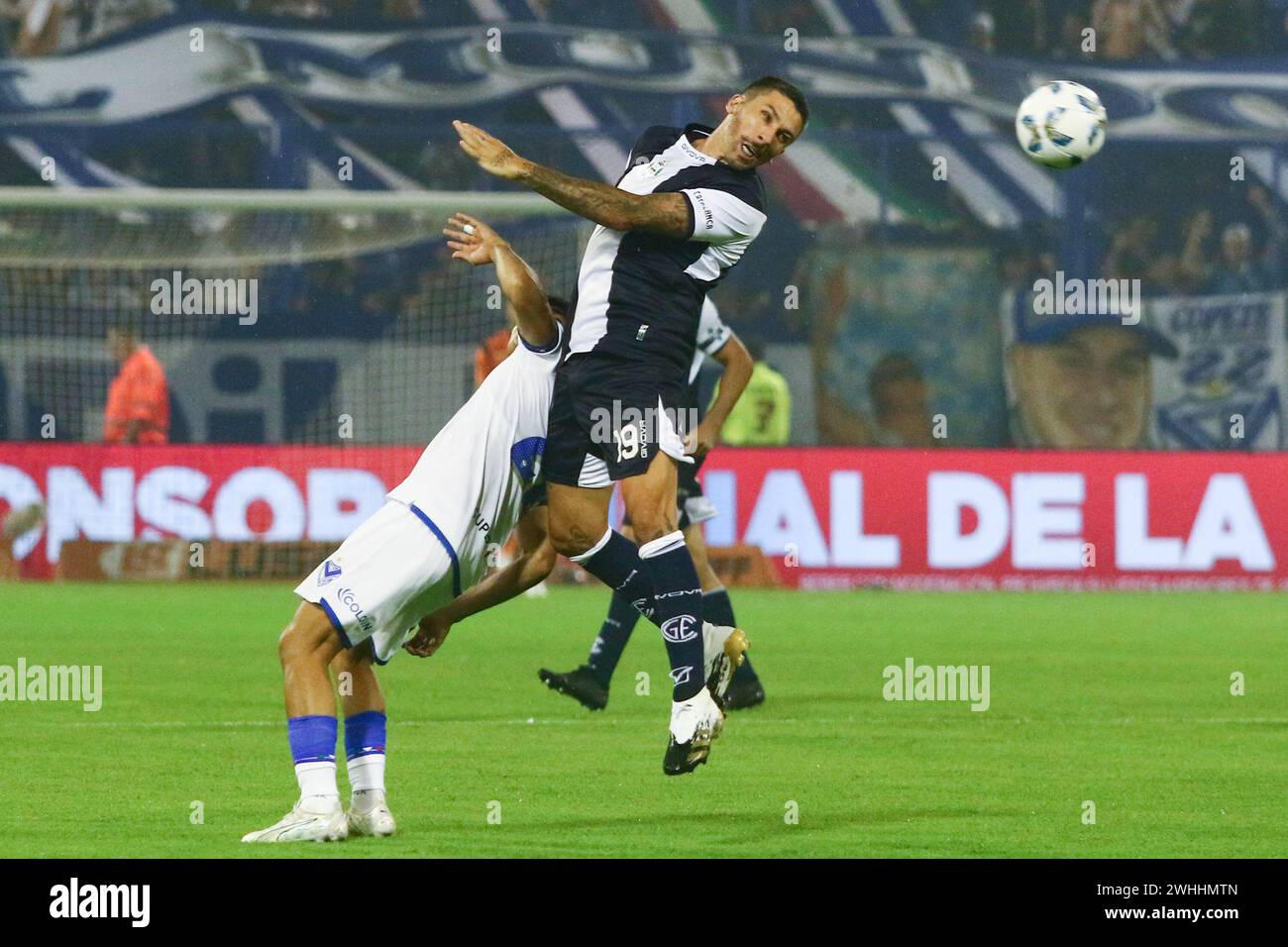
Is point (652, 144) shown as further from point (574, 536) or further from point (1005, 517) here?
point (1005, 517)

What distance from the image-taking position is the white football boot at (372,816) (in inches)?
264

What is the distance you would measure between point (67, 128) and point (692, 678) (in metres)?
19.9

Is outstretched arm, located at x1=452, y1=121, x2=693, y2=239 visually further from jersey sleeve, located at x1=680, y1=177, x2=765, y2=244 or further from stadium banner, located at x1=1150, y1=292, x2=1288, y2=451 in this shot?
stadium banner, located at x1=1150, y1=292, x2=1288, y2=451

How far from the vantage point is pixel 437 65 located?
27.5m

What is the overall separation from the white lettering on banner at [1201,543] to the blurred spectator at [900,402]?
380cm

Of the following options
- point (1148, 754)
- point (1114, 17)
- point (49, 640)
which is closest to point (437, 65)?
point (1114, 17)

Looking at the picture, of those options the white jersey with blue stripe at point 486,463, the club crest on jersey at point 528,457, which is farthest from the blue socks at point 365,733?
the club crest on jersey at point 528,457

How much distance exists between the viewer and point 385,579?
6617mm

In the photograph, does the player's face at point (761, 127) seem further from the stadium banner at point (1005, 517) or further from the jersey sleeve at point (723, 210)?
the stadium banner at point (1005, 517)

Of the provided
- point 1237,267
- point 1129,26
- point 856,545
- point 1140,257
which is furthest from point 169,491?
point 1129,26

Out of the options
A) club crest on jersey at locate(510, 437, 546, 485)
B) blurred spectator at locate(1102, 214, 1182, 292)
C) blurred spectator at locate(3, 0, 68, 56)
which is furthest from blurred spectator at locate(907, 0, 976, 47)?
club crest on jersey at locate(510, 437, 546, 485)

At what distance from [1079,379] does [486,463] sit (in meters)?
18.1

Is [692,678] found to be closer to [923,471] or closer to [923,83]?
[923,471]
